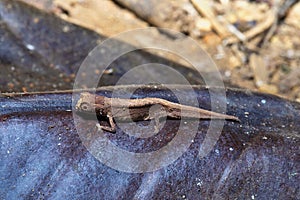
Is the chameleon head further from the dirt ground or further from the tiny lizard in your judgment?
the dirt ground

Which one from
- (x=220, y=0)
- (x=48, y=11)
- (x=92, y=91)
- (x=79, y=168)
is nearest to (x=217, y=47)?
(x=220, y=0)

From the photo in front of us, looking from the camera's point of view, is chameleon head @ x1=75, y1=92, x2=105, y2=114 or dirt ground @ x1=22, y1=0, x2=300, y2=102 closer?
chameleon head @ x1=75, y1=92, x2=105, y2=114

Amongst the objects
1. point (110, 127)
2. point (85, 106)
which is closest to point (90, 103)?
point (85, 106)

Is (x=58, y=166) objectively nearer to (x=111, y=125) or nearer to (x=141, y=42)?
(x=111, y=125)

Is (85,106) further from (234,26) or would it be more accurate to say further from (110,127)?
(234,26)

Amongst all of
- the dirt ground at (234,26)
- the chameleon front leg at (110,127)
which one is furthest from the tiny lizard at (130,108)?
the dirt ground at (234,26)

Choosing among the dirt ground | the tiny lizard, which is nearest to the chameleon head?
the tiny lizard
